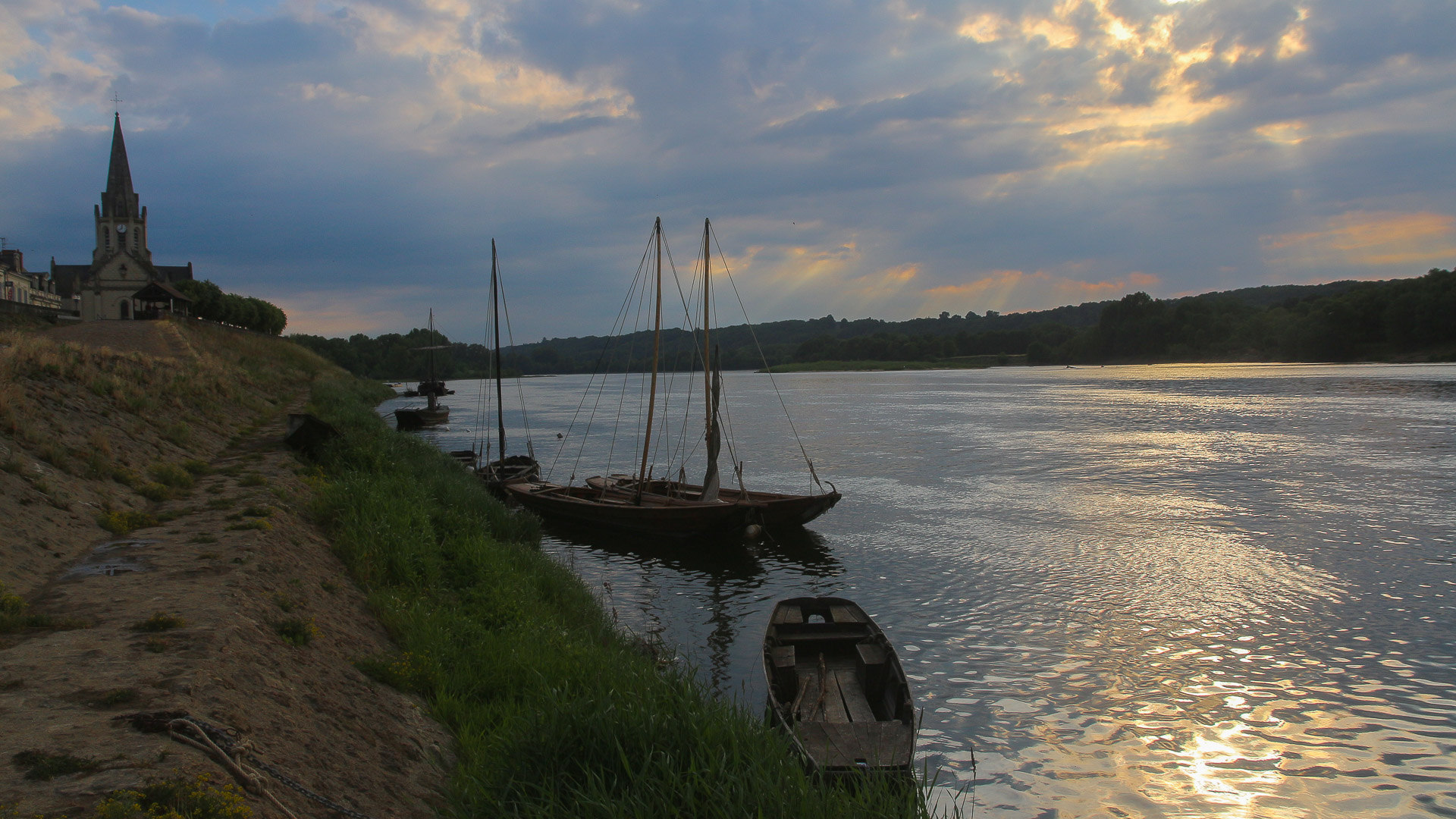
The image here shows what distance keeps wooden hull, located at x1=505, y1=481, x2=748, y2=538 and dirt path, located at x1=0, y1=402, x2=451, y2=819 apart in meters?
12.1

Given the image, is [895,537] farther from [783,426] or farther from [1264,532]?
A: [783,426]

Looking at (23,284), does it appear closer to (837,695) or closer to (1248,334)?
(837,695)

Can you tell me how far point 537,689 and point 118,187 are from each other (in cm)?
12178

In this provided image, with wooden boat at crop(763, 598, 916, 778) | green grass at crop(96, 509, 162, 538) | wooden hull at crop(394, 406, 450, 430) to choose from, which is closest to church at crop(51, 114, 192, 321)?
wooden hull at crop(394, 406, 450, 430)

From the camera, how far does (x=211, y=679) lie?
23.4ft

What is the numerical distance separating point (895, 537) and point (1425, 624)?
1210cm

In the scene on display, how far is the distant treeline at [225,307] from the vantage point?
271 ft

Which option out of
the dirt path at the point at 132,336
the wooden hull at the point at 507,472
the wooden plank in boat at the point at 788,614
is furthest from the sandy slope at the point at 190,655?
the dirt path at the point at 132,336

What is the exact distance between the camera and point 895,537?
24.3m

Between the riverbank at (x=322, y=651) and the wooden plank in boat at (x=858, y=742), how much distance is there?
0.96 m

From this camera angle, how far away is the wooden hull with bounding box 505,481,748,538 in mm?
23453

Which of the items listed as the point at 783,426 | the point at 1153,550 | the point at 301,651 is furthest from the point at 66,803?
the point at 783,426

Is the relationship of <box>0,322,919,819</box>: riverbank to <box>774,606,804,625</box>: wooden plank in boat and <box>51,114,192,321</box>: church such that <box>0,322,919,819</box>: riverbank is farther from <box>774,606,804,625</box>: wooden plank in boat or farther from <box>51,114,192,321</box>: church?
<box>51,114,192,321</box>: church

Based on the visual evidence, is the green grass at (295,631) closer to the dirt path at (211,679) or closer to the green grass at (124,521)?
the dirt path at (211,679)
